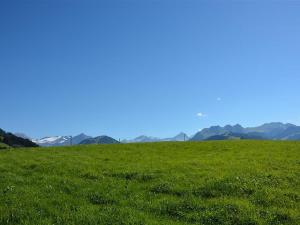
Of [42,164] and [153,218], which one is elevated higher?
[42,164]

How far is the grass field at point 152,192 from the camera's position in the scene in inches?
781

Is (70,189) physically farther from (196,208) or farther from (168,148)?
(168,148)

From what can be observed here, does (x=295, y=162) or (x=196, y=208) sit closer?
(x=196, y=208)

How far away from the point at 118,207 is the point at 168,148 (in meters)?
30.5

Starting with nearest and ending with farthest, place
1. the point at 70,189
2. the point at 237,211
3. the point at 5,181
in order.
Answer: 1. the point at 237,211
2. the point at 70,189
3. the point at 5,181

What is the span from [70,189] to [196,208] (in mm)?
7852

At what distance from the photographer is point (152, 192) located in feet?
80.4

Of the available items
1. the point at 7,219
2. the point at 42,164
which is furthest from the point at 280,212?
the point at 42,164

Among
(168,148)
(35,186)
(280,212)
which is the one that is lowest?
(280,212)

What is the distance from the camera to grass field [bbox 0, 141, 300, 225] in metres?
19.8

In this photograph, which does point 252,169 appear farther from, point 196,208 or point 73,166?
point 73,166

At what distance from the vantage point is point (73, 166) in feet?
109

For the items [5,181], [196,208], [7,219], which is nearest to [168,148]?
[5,181]

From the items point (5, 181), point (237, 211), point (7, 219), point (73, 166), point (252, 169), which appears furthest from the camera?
point (73, 166)
